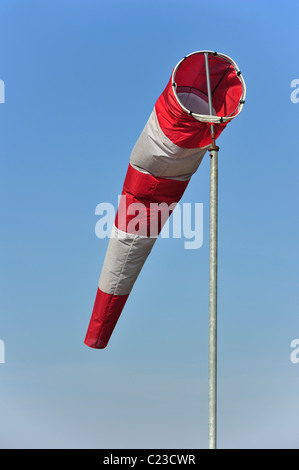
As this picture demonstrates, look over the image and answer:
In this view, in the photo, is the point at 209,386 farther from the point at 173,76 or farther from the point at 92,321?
the point at 92,321

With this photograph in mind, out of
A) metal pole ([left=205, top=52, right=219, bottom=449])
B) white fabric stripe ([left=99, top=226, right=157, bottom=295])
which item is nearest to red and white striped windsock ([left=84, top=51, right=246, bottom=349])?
white fabric stripe ([left=99, top=226, right=157, bottom=295])

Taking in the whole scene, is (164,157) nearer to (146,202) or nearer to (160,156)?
(160,156)

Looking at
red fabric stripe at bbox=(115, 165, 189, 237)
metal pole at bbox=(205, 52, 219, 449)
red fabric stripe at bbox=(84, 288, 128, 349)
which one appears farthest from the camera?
red fabric stripe at bbox=(84, 288, 128, 349)

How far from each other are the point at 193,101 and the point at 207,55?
0.59 m

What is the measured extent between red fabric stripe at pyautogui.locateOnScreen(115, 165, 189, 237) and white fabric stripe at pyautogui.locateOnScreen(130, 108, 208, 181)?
115mm

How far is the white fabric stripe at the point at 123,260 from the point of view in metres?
6.49

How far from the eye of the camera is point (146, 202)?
6055mm

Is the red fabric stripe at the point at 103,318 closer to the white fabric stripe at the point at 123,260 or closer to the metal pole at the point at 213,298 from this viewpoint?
the white fabric stripe at the point at 123,260

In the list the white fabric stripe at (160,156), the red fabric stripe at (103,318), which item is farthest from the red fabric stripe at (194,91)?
the red fabric stripe at (103,318)

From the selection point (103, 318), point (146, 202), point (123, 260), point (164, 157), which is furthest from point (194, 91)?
point (103, 318)

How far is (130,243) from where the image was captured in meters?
6.49

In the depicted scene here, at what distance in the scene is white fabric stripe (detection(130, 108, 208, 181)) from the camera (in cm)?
513

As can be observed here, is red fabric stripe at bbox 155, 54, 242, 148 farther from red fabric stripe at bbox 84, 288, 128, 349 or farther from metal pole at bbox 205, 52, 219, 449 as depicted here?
red fabric stripe at bbox 84, 288, 128, 349
